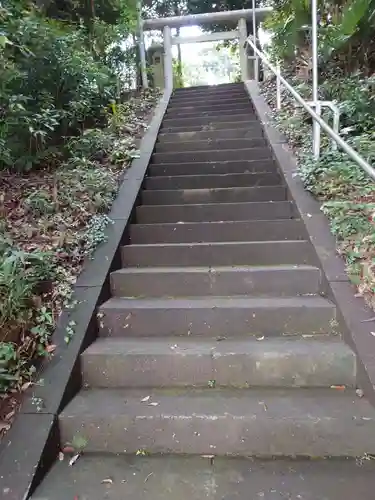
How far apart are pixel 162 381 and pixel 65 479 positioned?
2.30 ft

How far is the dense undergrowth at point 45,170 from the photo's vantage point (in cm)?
234

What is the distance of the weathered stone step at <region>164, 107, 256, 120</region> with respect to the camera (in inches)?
258

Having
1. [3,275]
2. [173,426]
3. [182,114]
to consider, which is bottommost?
[173,426]

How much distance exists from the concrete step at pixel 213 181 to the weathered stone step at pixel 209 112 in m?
2.55

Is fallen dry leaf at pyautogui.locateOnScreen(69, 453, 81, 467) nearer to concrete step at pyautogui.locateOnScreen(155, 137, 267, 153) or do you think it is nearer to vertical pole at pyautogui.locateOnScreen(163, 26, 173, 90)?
concrete step at pyautogui.locateOnScreen(155, 137, 267, 153)

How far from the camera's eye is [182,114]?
22.2ft

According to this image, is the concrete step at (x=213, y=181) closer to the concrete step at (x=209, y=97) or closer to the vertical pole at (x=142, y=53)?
the concrete step at (x=209, y=97)

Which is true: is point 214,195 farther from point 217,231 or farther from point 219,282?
point 219,282

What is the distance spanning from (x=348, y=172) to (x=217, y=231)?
1193 mm

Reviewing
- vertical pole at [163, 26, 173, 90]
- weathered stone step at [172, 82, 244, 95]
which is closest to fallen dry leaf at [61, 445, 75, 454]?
weathered stone step at [172, 82, 244, 95]

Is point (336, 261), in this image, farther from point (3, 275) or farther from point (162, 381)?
point (3, 275)

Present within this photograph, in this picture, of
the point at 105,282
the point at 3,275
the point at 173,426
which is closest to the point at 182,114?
the point at 105,282

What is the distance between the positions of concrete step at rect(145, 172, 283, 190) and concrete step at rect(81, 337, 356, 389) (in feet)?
7.12

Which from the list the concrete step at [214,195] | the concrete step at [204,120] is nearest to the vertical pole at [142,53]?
the concrete step at [204,120]
